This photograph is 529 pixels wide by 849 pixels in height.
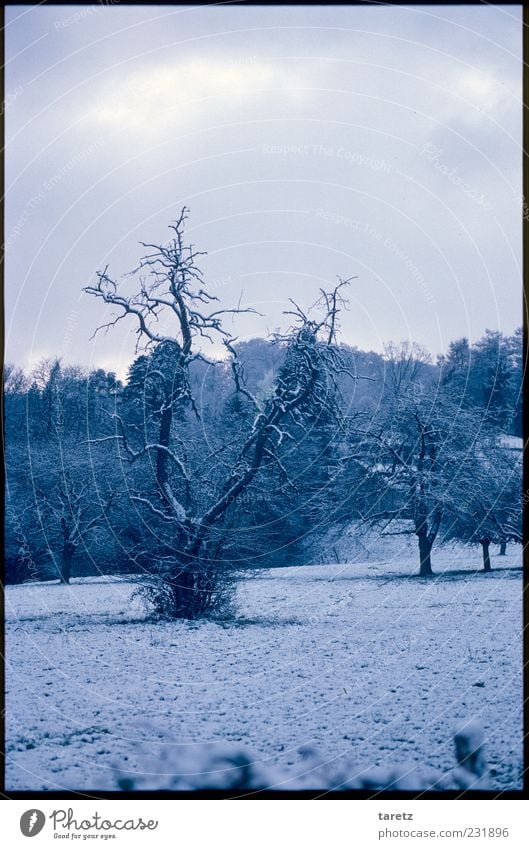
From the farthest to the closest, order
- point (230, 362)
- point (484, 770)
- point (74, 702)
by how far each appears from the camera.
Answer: point (230, 362) → point (74, 702) → point (484, 770)

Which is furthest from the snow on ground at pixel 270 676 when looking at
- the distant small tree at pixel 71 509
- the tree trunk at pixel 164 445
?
the tree trunk at pixel 164 445

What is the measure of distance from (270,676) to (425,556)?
3484 mm

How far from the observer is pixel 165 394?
9070 millimetres

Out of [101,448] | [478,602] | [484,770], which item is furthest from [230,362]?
[484,770]

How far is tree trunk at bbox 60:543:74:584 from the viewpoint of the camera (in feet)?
31.4

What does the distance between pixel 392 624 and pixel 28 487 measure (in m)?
5.02

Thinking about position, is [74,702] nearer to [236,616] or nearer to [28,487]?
[236,616]

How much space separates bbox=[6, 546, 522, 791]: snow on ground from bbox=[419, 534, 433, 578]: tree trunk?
311 mm

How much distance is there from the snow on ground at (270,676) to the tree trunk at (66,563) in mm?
243

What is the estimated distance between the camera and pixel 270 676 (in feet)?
23.5
